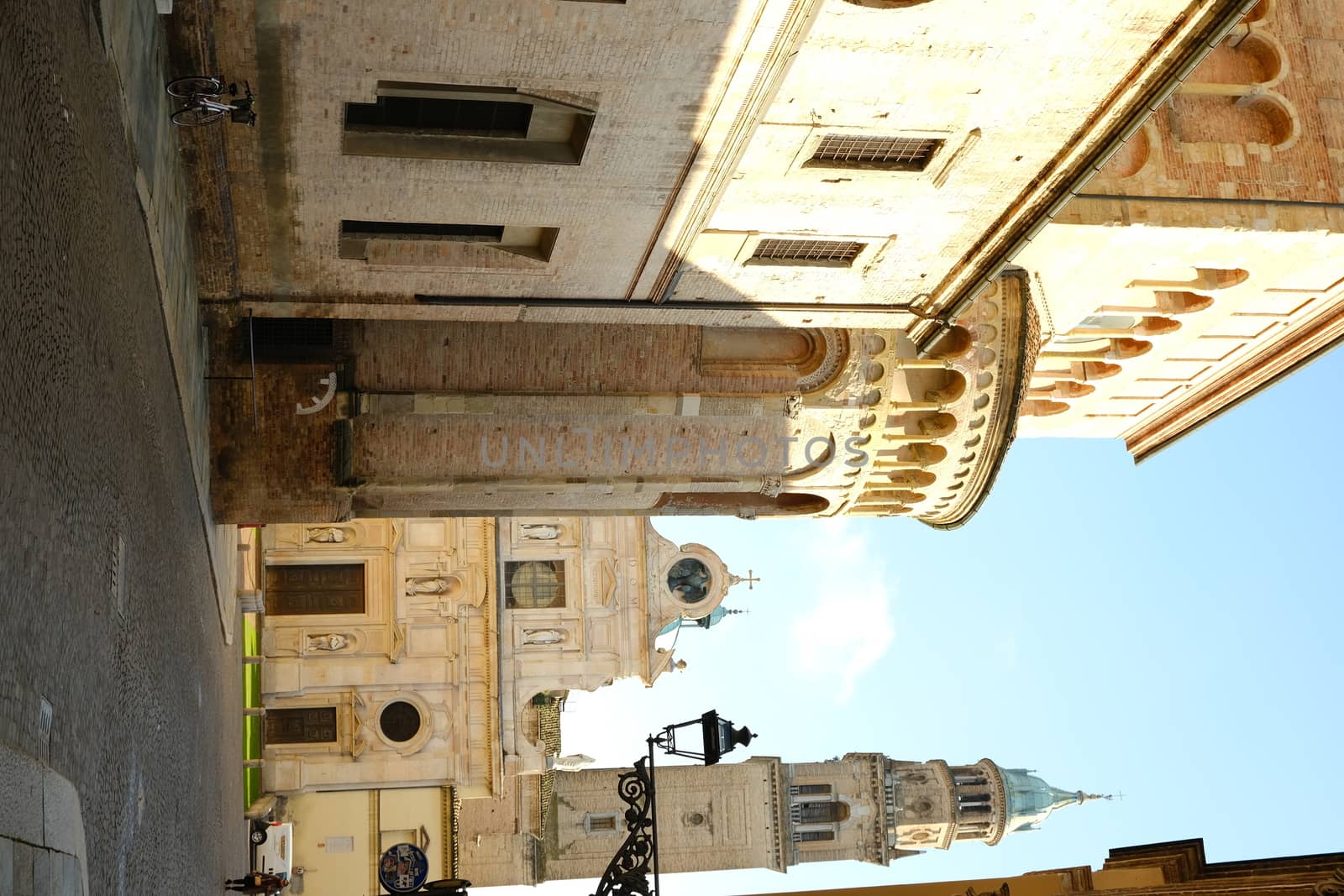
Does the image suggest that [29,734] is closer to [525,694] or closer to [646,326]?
[646,326]

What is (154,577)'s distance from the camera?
Result: 13062 mm

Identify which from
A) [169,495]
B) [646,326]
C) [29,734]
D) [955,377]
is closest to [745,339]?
[646,326]

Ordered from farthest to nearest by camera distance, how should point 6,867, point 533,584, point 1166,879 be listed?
point 533,584 < point 1166,879 < point 6,867

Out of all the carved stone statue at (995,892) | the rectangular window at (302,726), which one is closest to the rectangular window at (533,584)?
the rectangular window at (302,726)

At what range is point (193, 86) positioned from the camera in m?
12.6

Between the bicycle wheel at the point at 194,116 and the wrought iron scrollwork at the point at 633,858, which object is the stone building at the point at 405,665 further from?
the bicycle wheel at the point at 194,116

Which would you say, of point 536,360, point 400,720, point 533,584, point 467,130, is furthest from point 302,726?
point 467,130

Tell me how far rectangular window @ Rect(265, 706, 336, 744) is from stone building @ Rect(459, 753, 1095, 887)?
7499mm

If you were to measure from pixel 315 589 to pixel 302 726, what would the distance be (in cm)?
311

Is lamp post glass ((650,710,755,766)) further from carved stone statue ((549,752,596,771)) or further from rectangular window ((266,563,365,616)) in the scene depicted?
carved stone statue ((549,752,596,771))

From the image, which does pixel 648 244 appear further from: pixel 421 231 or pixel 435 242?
pixel 421 231

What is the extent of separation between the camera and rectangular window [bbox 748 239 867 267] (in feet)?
57.3

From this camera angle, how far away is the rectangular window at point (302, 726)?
1294 inches

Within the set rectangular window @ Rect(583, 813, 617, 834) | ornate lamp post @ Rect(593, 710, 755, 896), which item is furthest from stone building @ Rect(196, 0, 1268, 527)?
rectangular window @ Rect(583, 813, 617, 834)
